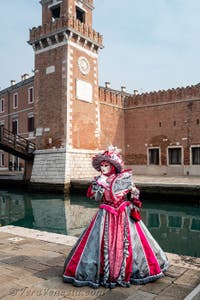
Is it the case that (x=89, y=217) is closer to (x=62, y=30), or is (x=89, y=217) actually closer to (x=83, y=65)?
(x=83, y=65)

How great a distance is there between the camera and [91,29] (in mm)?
19875

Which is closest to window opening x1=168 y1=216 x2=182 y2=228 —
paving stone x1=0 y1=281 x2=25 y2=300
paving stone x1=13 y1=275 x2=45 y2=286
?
paving stone x1=13 y1=275 x2=45 y2=286

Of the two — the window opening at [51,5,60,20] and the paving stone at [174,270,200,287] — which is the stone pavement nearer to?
the paving stone at [174,270,200,287]

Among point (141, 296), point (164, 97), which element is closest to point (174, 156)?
point (164, 97)

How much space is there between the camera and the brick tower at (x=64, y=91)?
18.0 metres

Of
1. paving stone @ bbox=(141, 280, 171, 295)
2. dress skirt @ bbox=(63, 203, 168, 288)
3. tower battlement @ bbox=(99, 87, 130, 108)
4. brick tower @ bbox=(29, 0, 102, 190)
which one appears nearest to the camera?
paving stone @ bbox=(141, 280, 171, 295)

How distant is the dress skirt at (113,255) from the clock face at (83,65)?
16.8 m

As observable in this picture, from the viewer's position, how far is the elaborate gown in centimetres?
312

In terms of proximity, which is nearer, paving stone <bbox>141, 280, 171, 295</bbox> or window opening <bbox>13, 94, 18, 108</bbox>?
paving stone <bbox>141, 280, 171, 295</bbox>

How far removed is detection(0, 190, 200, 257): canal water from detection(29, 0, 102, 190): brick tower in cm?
351

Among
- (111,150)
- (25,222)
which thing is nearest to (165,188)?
(25,222)

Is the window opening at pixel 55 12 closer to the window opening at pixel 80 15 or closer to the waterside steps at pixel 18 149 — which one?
the window opening at pixel 80 15

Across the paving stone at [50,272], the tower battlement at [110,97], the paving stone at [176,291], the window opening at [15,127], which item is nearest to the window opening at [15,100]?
the window opening at [15,127]

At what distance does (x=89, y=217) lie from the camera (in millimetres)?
10227
